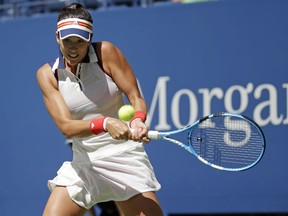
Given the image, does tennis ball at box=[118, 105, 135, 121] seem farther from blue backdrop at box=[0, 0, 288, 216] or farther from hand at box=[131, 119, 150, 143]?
blue backdrop at box=[0, 0, 288, 216]

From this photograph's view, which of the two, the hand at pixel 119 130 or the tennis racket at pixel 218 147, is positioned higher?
the hand at pixel 119 130

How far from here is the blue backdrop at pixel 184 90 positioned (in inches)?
243

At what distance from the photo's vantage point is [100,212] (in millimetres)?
6832

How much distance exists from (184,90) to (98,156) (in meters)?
2.27

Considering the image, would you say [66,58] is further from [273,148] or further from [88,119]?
[273,148]

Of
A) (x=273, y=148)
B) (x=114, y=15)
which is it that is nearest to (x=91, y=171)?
(x=273, y=148)

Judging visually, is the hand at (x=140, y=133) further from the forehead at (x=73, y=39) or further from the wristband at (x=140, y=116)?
the forehead at (x=73, y=39)

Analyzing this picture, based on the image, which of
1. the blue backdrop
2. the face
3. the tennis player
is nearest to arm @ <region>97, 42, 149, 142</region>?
the tennis player

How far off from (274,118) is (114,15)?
174 centimetres

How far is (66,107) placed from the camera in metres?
4.14

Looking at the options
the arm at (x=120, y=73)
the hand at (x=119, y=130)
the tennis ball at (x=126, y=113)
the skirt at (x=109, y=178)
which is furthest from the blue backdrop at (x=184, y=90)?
the hand at (x=119, y=130)

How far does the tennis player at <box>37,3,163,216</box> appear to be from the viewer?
13.5 ft

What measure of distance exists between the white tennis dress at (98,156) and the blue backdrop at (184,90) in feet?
6.82

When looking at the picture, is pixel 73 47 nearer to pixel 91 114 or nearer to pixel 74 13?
pixel 74 13
